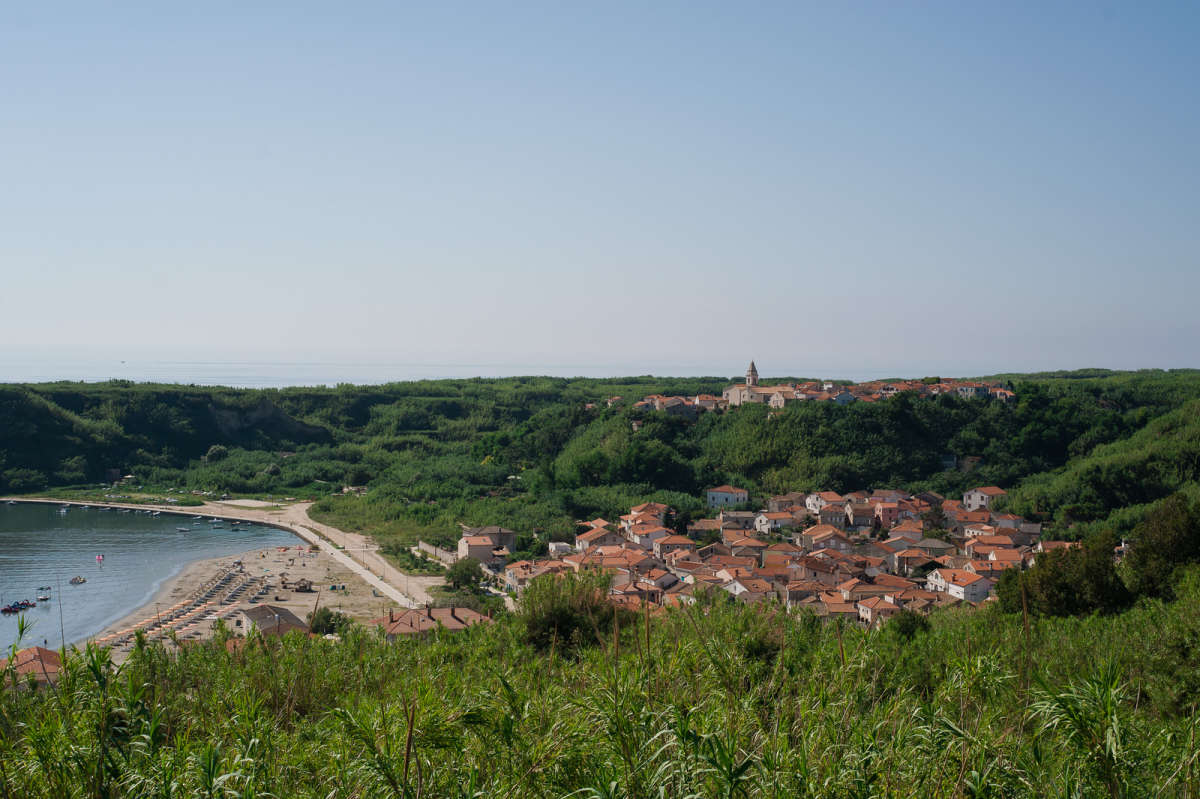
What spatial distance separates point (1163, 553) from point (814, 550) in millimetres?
13488

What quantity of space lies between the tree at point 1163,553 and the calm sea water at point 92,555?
61.5 feet

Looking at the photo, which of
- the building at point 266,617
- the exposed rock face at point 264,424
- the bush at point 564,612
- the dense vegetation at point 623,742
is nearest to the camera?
the dense vegetation at point 623,742

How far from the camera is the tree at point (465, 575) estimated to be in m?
20.8

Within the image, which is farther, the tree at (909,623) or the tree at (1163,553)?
the tree at (1163,553)

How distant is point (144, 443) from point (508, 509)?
27.2 metres

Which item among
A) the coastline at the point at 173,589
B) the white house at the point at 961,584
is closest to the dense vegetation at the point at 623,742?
the coastline at the point at 173,589

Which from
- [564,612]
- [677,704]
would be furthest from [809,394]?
[677,704]

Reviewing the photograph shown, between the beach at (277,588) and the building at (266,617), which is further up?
the building at (266,617)

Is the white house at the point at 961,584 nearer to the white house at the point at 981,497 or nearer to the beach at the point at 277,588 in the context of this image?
the white house at the point at 981,497

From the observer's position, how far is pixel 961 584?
18.8m

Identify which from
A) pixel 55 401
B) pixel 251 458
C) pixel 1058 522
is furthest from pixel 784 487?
pixel 55 401

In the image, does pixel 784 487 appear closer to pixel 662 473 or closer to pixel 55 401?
pixel 662 473

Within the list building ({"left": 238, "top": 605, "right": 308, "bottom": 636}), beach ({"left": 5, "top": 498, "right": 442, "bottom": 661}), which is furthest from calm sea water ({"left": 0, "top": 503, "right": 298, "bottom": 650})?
building ({"left": 238, "top": 605, "right": 308, "bottom": 636})

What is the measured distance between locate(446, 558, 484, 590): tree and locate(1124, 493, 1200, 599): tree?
14854mm
